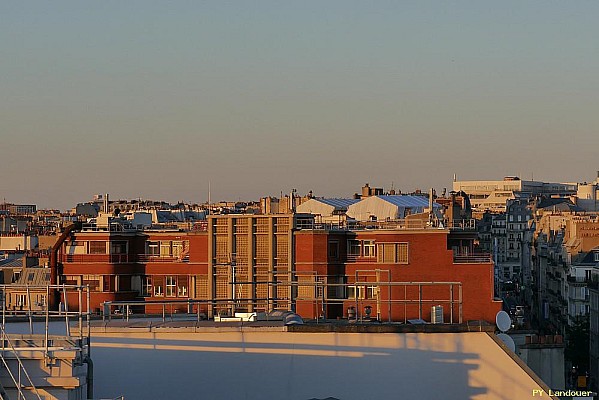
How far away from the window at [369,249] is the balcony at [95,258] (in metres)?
12.2

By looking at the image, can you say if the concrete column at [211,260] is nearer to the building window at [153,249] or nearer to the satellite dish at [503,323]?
the building window at [153,249]

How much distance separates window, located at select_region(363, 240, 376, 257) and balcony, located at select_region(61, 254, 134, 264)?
1220cm

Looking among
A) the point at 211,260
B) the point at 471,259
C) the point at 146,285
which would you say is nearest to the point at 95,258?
the point at 146,285

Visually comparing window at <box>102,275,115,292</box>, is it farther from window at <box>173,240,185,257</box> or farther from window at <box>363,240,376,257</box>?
window at <box>363,240,376,257</box>

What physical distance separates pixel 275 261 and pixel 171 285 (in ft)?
20.0

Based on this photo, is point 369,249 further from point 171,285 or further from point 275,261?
point 171,285

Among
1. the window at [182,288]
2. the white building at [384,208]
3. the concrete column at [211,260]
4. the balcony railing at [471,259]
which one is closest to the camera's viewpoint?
the balcony railing at [471,259]

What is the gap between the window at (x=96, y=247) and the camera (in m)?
75.2

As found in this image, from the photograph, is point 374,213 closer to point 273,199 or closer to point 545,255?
point 273,199

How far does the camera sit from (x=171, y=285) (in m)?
74.2

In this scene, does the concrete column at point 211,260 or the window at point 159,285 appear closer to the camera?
the concrete column at point 211,260

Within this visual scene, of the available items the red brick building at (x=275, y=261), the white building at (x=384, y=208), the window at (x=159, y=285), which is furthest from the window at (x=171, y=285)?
the white building at (x=384, y=208)

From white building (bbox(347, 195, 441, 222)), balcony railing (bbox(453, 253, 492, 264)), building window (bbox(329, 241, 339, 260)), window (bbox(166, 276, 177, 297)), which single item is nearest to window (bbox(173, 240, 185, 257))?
window (bbox(166, 276, 177, 297))

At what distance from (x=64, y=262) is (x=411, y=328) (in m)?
53.5
